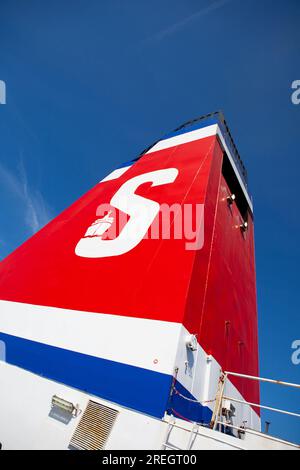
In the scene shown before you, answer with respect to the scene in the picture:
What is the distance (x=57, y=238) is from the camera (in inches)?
289

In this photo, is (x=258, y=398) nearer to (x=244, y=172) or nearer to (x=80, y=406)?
(x=80, y=406)

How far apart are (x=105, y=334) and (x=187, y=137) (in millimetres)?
6948

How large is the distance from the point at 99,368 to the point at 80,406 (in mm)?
506

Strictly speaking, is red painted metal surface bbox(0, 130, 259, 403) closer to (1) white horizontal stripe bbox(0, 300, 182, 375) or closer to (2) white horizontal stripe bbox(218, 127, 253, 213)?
(1) white horizontal stripe bbox(0, 300, 182, 375)

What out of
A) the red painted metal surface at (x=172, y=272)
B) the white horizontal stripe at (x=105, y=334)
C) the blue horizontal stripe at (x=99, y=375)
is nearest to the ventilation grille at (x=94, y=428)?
the blue horizontal stripe at (x=99, y=375)

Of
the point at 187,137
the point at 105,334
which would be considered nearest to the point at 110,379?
the point at 105,334

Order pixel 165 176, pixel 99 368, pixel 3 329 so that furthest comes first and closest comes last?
1. pixel 165 176
2. pixel 3 329
3. pixel 99 368

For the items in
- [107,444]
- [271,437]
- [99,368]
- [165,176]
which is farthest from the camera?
[165,176]

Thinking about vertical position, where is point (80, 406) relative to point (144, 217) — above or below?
below

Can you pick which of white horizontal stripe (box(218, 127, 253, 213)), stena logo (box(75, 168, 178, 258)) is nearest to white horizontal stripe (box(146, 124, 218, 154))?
white horizontal stripe (box(218, 127, 253, 213))

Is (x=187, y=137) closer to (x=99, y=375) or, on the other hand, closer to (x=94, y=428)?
(x=99, y=375)

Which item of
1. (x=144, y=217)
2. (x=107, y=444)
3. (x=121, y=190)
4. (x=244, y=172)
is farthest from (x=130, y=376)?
(x=244, y=172)

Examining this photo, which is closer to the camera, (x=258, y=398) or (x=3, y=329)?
(x=3, y=329)

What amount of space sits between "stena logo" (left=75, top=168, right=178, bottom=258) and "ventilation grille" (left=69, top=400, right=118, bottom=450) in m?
2.61
